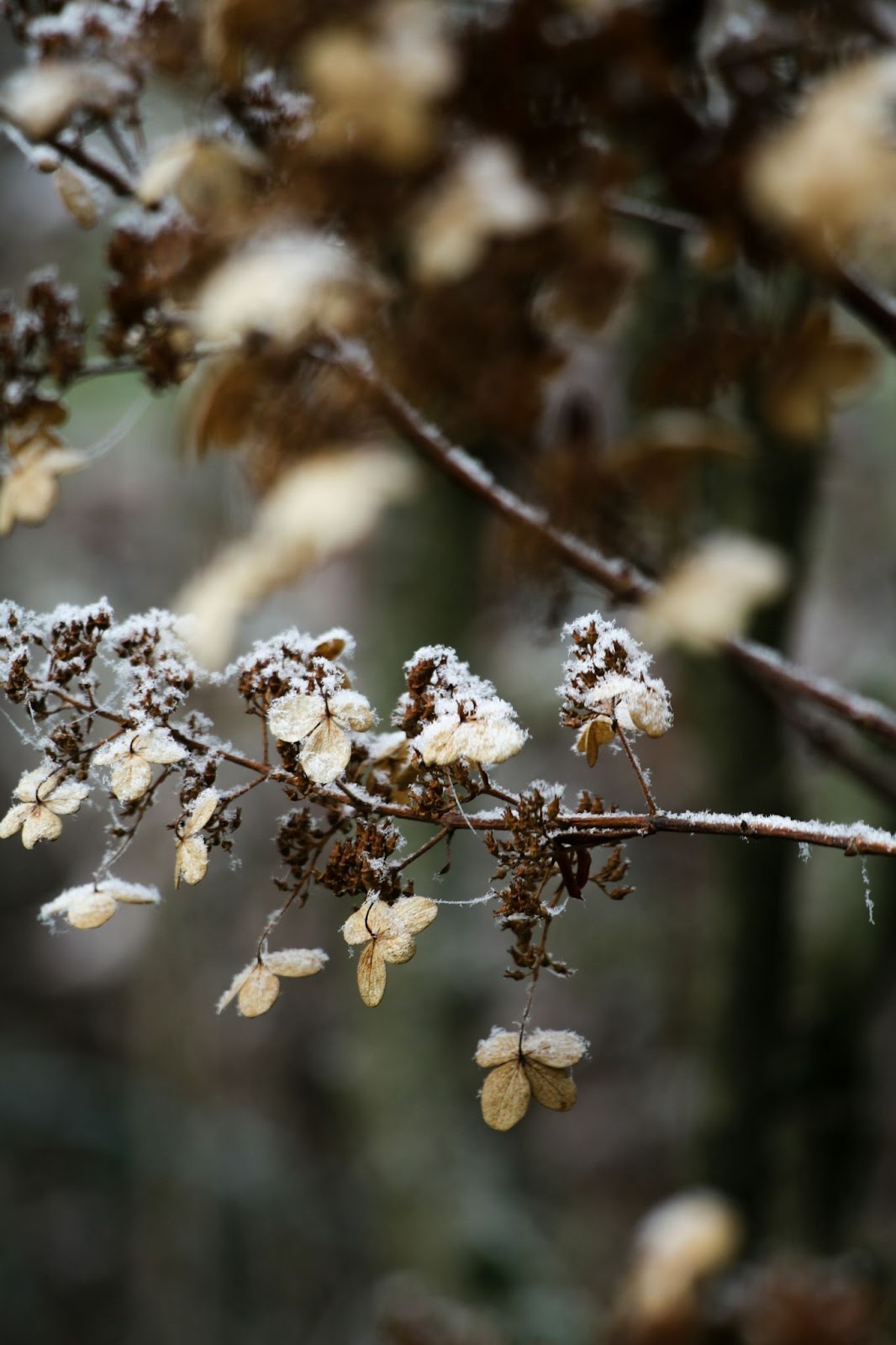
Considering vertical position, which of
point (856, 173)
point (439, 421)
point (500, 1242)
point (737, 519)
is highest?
point (737, 519)

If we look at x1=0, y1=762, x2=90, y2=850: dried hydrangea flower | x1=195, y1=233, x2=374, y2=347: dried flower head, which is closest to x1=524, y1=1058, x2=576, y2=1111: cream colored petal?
x1=0, y1=762, x2=90, y2=850: dried hydrangea flower

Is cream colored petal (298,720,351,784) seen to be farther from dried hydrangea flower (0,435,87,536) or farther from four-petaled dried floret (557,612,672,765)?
dried hydrangea flower (0,435,87,536)

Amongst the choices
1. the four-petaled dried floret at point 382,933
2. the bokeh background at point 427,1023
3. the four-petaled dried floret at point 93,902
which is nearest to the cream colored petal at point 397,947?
the four-petaled dried floret at point 382,933

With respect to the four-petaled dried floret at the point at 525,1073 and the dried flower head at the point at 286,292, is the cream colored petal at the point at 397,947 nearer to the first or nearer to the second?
A: the four-petaled dried floret at the point at 525,1073

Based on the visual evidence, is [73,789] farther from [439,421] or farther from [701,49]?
[701,49]

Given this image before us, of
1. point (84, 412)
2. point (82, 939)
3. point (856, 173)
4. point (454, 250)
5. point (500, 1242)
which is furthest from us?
point (82, 939)

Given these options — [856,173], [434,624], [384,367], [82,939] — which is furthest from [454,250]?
[82,939]
